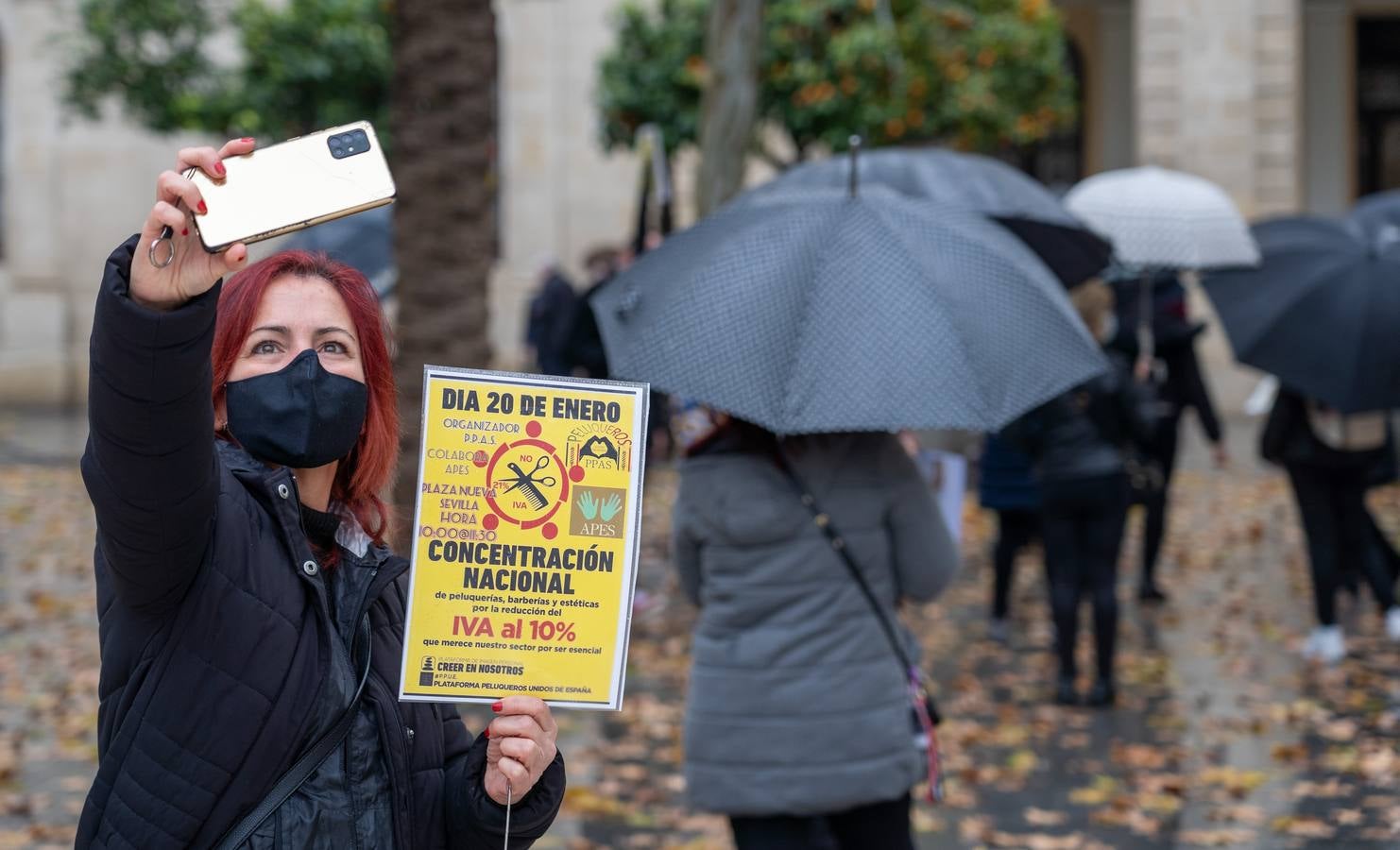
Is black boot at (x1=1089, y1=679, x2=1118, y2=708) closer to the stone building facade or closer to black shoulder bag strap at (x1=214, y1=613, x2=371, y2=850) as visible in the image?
black shoulder bag strap at (x1=214, y1=613, x2=371, y2=850)

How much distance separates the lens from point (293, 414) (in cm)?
221

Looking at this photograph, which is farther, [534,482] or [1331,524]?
[1331,524]

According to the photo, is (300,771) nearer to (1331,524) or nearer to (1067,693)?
(1067,693)

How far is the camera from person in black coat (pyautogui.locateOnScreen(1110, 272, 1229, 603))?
961cm

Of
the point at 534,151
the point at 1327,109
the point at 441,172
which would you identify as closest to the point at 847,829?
the point at 441,172

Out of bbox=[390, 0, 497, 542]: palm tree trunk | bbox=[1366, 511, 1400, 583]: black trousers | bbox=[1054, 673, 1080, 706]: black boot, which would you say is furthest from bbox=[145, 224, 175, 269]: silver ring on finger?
bbox=[1366, 511, 1400, 583]: black trousers

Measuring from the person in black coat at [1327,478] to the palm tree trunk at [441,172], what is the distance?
3914 millimetres

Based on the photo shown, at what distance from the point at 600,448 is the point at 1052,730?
5.51 metres

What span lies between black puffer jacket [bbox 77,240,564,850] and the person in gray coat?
1841 mm

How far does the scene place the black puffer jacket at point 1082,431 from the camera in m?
7.63

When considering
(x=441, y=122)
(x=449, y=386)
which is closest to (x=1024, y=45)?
(x=441, y=122)

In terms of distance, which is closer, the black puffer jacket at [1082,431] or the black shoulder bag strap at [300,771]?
the black shoulder bag strap at [300,771]

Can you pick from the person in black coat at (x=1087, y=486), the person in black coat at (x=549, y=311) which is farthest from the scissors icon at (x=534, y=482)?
the person in black coat at (x=549, y=311)

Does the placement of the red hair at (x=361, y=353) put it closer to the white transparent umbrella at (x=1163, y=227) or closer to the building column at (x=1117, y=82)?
the white transparent umbrella at (x=1163, y=227)
